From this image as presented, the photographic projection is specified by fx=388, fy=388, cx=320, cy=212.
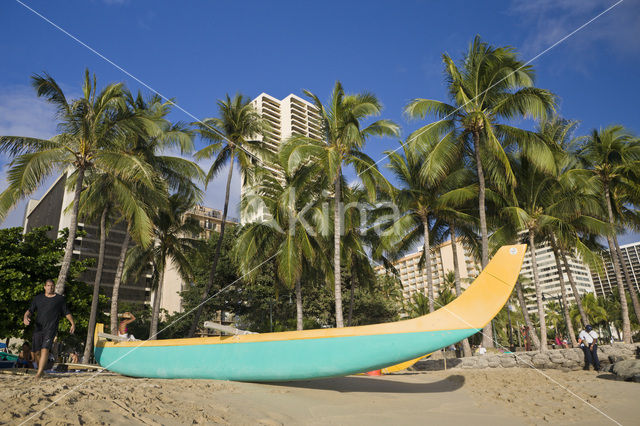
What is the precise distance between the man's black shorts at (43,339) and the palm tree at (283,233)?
9.53 metres

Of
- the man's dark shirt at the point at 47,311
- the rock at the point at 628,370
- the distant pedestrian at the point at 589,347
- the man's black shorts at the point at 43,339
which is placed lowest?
the rock at the point at 628,370

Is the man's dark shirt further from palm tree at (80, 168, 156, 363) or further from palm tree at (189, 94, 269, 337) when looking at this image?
palm tree at (189, 94, 269, 337)

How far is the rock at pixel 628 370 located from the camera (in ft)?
27.6

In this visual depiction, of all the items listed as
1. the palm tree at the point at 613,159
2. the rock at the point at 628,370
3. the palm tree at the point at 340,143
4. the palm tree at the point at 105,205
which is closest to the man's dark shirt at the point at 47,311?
the palm tree at the point at 105,205

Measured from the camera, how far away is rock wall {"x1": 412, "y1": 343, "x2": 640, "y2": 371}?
1108cm

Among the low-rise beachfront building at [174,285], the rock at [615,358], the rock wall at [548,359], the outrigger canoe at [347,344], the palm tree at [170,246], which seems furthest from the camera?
the low-rise beachfront building at [174,285]

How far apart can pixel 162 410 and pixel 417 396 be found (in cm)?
408

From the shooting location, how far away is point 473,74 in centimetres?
1392

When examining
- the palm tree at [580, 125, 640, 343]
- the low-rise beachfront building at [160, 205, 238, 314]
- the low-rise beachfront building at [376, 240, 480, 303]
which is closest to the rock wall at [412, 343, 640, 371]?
the palm tree at [580, 125, 640, 343]

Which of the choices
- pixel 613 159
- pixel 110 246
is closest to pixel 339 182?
pixel 613 159

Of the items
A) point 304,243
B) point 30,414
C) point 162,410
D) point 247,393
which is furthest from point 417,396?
point 304,243

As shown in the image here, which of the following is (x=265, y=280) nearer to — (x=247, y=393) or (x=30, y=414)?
(x=247, y=393)

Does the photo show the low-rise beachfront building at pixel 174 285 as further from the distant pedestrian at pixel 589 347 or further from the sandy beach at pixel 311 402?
the sandy beach at pixel 311 402

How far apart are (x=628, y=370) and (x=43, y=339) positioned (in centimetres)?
1130
